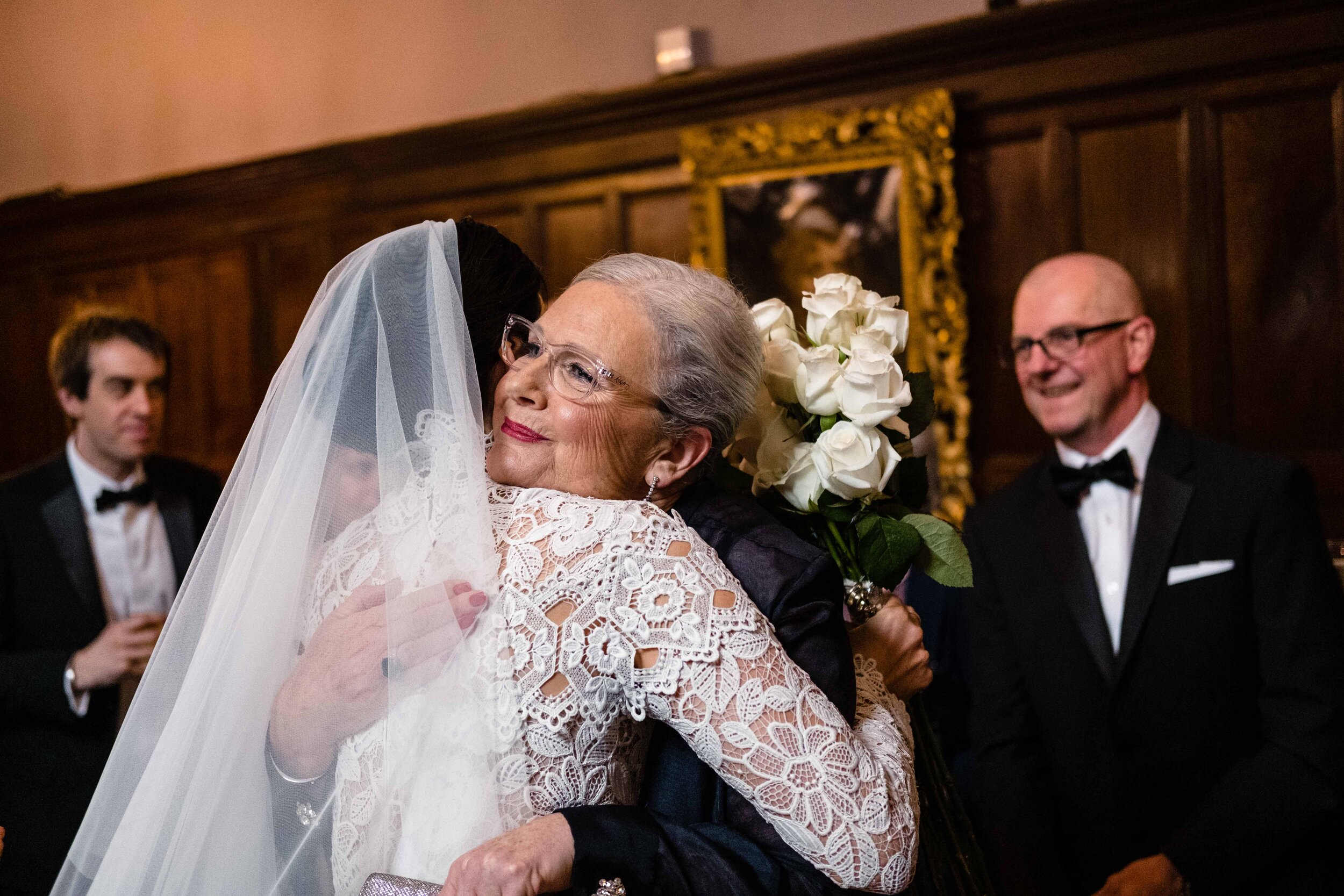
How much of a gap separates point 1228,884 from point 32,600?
3.55 meters

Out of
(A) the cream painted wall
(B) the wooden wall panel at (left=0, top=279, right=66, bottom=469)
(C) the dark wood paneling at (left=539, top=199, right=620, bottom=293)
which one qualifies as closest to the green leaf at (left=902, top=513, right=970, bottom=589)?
(A) the cream painted wall

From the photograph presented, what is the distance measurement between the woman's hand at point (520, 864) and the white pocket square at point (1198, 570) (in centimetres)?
Result: 201

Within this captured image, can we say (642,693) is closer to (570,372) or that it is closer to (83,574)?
(570,372)

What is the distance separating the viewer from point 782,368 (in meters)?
1.80

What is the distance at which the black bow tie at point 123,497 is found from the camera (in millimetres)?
3596

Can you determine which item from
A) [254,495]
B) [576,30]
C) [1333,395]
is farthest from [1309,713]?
[576,30]

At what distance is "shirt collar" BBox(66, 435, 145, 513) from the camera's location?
3668 mm

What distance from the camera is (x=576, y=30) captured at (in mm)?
5254

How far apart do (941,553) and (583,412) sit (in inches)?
25.9

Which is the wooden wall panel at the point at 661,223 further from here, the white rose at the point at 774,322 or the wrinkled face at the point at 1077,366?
the white rose at the point at 774,322

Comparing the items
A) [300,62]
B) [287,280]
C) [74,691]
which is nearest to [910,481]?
[74,691]

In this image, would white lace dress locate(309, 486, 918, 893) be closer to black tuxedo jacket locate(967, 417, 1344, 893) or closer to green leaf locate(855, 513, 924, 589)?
green leaf locate(855, 513, 924, 589)

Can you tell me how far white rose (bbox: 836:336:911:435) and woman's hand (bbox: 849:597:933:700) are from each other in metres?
0.36

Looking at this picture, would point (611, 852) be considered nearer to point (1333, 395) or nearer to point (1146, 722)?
point (1146, 722)
